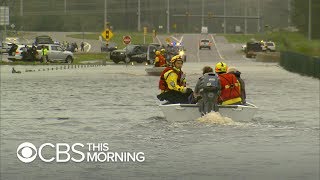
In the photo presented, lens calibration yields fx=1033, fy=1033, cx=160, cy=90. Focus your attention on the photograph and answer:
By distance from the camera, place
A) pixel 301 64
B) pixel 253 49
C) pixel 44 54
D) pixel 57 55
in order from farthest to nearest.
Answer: pixel 253 49 < pixel 57 55 < pixel 44 54 < pixel 301 64

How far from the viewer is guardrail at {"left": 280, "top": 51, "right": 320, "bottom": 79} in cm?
5706

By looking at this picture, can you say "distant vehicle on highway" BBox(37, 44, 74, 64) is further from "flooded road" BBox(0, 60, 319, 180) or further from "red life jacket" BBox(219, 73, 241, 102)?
"red life jacket" BBox(219, 73, 241, 102)

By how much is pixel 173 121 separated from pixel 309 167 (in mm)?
8381

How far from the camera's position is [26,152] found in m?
19.6

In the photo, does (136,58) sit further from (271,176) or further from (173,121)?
(271,176)

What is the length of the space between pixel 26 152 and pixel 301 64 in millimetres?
46121

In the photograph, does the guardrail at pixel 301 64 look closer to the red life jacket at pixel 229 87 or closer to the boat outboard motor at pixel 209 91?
the red life jacket at pixel 229 87

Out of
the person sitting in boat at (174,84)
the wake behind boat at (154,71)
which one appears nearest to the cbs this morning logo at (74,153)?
the person sitting in boat at (174,84)

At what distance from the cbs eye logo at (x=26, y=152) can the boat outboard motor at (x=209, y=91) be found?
479cm

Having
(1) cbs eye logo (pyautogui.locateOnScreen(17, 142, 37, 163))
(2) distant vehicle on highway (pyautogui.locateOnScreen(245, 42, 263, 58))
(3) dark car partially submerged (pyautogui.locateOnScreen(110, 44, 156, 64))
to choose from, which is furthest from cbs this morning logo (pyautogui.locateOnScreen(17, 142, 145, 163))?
(2) distant vehicle on highway (pyautogui.locateOnScreen(245, 42, 263, 58))

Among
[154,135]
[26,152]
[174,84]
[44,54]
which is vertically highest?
[174,84]

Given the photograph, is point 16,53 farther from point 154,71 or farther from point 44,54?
point 154,71

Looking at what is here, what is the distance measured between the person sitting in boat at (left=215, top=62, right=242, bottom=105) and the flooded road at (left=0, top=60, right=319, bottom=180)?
717 mm

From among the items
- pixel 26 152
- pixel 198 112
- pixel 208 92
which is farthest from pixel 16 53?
pixel 26 152
